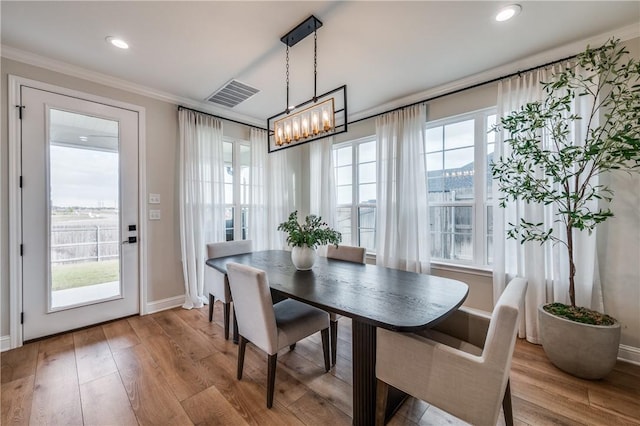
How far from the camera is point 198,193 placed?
11.4ft

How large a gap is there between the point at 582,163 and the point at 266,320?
111 inches

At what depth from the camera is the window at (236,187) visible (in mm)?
3919

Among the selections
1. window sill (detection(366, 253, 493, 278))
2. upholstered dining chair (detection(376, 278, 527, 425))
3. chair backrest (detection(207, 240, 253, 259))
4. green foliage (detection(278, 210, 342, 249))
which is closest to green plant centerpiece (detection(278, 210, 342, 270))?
green foliage (detection(278, 210, 342, 249))

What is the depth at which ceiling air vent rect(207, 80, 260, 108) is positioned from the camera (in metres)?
3.06

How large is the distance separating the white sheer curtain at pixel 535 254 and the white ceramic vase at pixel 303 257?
198 cm

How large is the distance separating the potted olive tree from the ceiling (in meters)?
0.33

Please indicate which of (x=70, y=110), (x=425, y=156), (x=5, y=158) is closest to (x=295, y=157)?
(x=425, y=156)

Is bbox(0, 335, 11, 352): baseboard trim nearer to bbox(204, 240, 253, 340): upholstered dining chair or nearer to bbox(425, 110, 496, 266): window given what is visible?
bbox(204, 240, 253, 340): upholstered dining chair

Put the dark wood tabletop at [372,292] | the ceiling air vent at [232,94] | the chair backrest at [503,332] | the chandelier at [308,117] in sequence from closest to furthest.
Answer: the chair backrest at [503,332], the dark wood tabletop at [372,292], the chandelier at [308,117], the ceiling air vent at [232,94]

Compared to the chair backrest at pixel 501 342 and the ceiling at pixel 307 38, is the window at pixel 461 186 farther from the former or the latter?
the chair backrest at pixel 501 342

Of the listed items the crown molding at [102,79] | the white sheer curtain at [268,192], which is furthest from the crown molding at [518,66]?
the crown molding at [102,79]

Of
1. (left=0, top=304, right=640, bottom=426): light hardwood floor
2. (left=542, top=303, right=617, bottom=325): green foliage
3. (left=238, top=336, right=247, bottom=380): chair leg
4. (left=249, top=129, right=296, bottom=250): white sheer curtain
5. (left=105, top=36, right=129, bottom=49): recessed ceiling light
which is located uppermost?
(left=105, top=36, right=129, bottom=49): recessed ceiling light

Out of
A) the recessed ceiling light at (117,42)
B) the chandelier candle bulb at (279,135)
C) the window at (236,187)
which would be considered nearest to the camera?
the recessed ceiling light at (117,42)

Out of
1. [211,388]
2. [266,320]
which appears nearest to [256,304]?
[266,320]
